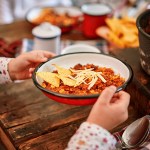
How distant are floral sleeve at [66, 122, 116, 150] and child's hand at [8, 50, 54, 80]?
0.35 meters

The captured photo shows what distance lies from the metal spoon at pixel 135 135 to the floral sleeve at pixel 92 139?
0.11 m

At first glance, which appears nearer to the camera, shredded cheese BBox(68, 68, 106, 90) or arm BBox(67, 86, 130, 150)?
arm BBox(67, 86, 130, 150)

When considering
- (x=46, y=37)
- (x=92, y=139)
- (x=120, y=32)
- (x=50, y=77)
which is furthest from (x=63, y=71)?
(x=120, y=32)

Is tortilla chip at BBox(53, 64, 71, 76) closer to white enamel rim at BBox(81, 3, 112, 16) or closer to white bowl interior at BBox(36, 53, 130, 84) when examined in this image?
white bowl interior at BBox(36, 53, 130, 84)

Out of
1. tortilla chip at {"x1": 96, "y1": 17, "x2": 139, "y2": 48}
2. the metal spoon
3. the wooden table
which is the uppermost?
the metal spoon

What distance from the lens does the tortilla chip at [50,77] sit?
0.93 m

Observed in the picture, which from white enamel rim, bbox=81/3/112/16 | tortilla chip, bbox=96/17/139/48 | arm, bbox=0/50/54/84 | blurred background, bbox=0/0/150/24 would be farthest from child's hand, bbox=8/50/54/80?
blurred background, bbox=0/0/150/24

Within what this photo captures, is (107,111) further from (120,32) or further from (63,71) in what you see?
(120,32)

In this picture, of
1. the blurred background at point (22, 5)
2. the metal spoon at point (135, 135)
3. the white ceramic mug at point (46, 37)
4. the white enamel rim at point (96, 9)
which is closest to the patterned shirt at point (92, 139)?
the metal spoon at point (135, 135)

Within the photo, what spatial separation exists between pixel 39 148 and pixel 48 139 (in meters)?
0.04

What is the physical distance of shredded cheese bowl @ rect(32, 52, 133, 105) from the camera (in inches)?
34.4

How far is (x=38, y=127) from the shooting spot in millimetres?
975

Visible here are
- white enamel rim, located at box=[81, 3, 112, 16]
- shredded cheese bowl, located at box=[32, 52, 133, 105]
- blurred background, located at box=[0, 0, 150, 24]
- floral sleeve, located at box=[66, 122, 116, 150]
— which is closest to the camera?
floral sleeve, located at box=[66, 122, 116, 150]

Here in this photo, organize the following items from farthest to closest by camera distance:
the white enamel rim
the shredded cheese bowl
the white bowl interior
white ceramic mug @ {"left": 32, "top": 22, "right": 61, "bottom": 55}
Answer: the white enamel rim, white ceramic mug @ {"left": 32, "top": 22, "right": 61, "bottom": 55}, the white bowl interior, the shredded cheese bowl
